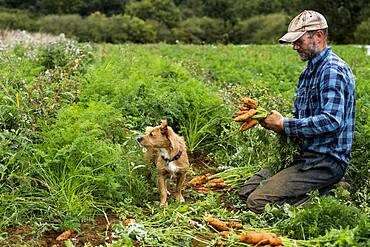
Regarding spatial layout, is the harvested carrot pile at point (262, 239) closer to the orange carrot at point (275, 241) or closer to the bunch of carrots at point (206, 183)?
the orange carrot at point (275, 241)

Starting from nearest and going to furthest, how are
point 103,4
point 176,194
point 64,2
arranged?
point 176,194, point 64,2, point 103,4

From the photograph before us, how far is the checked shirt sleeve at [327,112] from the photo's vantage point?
5.26 m

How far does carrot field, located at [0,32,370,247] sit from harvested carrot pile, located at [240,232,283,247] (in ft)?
0.26

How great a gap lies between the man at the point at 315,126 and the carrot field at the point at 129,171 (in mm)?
192

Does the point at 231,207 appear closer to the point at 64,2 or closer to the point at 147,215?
the point at 147,215

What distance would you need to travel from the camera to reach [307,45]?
553 cm

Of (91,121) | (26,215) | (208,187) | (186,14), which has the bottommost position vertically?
(186,14)

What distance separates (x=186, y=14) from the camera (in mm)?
69500

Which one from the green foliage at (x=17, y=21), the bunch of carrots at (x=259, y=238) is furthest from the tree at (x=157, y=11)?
the bunch of carrots at (x=259, y=238)

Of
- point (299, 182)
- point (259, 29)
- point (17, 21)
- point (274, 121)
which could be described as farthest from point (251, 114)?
point (259, 29)

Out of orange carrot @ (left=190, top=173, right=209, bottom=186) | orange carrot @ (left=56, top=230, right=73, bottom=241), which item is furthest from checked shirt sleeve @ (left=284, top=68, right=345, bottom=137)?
orange carrot @ (left=56, top=230, right=73, bottom=241)

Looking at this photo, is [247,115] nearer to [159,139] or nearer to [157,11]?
[159,139]

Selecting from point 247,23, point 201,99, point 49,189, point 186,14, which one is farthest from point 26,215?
point 186,14

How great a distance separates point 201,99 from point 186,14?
206 feet
